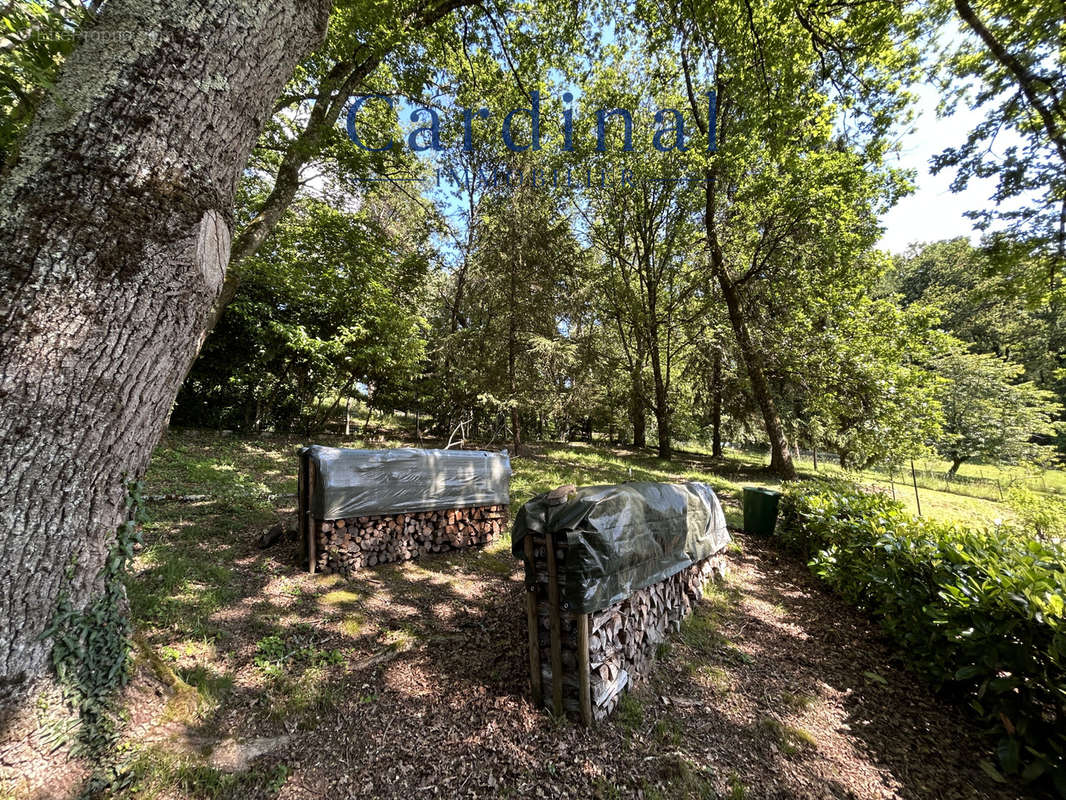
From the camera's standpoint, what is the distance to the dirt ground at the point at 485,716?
1.84 metres

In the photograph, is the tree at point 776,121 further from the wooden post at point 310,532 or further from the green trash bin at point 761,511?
the wooden post at point 310,532

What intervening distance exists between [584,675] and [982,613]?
261 centimetres

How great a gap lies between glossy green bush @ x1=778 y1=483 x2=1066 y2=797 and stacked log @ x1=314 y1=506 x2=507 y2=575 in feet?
13.0

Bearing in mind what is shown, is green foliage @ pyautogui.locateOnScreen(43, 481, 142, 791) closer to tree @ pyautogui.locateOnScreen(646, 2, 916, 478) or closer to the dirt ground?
the dirt ground

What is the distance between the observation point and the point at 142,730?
5.71 ft

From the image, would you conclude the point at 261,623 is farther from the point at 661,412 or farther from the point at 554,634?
the point at 661,412

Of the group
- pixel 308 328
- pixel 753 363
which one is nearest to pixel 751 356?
pixel 753 363

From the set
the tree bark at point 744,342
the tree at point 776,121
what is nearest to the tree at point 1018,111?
the tree at point 776,121

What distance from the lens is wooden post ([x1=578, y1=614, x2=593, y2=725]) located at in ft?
7.14

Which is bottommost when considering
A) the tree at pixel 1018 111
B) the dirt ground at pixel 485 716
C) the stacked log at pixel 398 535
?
the dirt ground at pixel 485 716

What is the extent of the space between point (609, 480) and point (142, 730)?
7.89 m

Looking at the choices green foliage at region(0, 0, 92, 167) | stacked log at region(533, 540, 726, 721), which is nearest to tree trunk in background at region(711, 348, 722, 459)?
stacked log at region(533, 540, 726, 721)

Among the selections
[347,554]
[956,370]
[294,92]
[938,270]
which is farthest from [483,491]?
[938,270]

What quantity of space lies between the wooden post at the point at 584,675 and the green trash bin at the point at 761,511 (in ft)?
17.4
